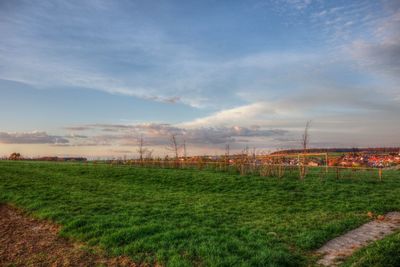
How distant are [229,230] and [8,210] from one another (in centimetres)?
959

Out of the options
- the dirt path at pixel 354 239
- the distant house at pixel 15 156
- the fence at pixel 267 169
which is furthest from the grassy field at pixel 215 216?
the distant house at pixel 15 156

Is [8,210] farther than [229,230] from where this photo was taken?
Yes

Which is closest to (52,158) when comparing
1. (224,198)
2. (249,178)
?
(249,178)

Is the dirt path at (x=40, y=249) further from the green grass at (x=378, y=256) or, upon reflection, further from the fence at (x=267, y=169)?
the fence at (x=267, y=169)

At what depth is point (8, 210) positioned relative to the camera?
44.1 ft

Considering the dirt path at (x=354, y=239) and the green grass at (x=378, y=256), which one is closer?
the green grass at (x=378, y=256)

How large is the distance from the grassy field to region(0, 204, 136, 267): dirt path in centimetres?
36

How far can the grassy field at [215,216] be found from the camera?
7.40 meters

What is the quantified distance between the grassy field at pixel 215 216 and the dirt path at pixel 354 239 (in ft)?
0.83

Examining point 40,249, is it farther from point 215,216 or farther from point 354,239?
point 354,239

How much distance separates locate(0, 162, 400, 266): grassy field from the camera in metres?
7.40

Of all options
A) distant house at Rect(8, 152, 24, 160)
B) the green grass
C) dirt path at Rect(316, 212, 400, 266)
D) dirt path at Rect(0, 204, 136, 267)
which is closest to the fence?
dirt path at Rect(316, 212, 400, 266)

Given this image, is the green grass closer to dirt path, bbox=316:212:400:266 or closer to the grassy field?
the grassy field

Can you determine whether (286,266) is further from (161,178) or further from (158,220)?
(161,178)
